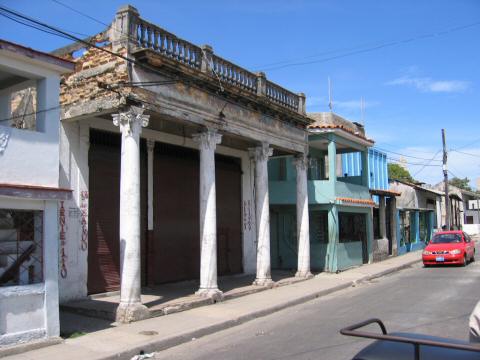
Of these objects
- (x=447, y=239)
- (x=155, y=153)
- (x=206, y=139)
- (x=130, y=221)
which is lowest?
(x=447, y=239)

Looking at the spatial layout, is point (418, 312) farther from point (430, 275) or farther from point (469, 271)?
point (469, 271)

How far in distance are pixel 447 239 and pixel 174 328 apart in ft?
53.5

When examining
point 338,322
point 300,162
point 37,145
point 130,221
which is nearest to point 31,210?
point 37,145

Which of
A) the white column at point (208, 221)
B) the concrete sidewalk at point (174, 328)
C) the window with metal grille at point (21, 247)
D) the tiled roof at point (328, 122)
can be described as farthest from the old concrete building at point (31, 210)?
the tiled roof at point (328, 122)

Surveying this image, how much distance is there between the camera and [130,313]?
10.2 metres

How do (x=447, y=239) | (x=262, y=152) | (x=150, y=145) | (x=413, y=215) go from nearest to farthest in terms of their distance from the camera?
(x=150, y=145) < (x=262, y=152) < (x=447, y=239) < (x=413, y=215)

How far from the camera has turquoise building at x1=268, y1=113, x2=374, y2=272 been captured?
2048 cm

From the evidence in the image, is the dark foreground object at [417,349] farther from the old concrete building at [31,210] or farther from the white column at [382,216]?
the white column at [382,216]

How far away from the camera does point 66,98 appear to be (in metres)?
12.2

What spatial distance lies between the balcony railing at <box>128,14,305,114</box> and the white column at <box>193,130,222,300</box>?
180 centimetres

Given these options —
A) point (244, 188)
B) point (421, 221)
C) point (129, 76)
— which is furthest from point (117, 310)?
point (421, 221)

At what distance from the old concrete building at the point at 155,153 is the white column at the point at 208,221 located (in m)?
0.03

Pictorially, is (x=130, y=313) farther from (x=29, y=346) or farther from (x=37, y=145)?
(x=37, y=145)

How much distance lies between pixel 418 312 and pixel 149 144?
339 inches
